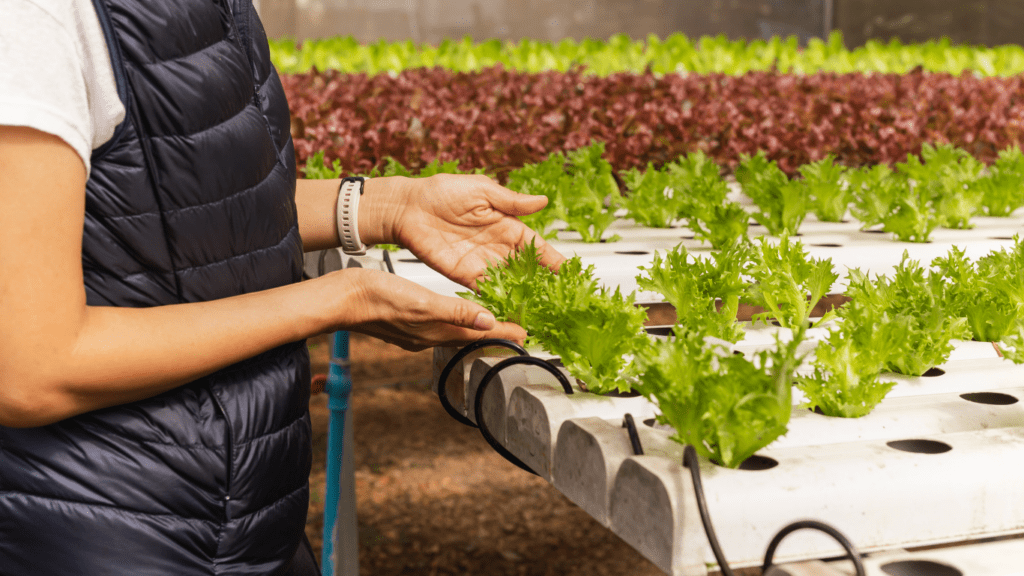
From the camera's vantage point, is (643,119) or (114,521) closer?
(114,521)

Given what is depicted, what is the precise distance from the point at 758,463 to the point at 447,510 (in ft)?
13.8

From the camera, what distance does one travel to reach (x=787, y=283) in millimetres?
1991

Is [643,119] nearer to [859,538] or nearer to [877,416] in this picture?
[877,416]

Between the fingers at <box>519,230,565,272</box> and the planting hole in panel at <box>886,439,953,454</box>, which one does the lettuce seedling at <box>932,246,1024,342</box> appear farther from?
the fingers at <box>519,230,565,272</box>

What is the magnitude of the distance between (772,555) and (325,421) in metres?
5.78

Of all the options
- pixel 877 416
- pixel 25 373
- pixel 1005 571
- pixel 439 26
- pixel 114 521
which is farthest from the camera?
pixel 439 26

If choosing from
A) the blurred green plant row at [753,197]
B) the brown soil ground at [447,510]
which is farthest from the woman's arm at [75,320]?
the brown soil ground at [447,510]

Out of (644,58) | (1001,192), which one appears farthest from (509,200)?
(644,58)

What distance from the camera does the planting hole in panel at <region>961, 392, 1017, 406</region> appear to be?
1529 mm

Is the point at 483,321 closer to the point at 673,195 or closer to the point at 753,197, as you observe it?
the point at 673,195

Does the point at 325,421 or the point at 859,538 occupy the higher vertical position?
the point at 859,538

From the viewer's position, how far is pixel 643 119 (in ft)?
14.4

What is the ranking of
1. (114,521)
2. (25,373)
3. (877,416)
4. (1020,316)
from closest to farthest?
(25,373) < (114,521) < (877,416) < (1020,316)

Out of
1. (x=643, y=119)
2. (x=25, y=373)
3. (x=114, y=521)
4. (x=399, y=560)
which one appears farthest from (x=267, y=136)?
(x=399, y=560)
